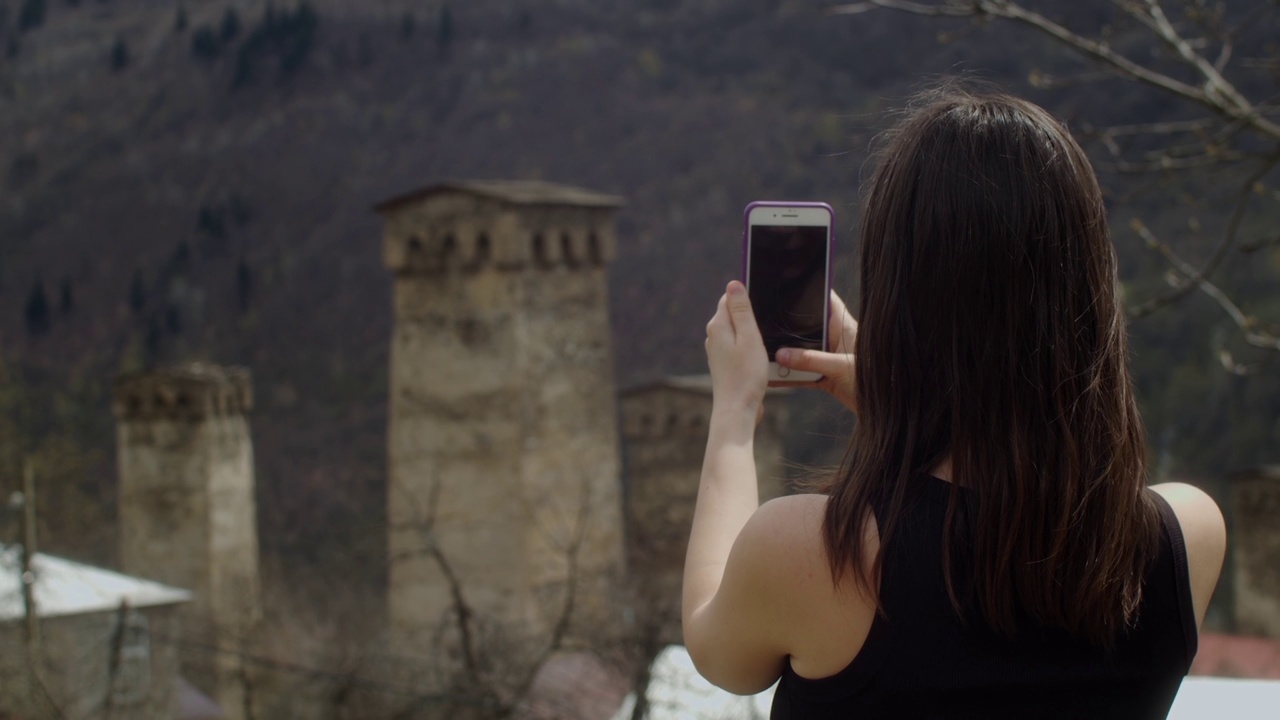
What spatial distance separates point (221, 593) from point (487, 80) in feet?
103

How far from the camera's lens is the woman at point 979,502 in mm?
1273

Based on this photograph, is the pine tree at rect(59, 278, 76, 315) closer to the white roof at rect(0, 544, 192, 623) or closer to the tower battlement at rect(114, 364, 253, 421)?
the tower battlement at rect(114, 364, 253, 421)

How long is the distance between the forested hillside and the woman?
1023 inches

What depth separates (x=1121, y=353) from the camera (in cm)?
139

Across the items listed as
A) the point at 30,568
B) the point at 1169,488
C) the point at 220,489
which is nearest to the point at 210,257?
the point at 220,489

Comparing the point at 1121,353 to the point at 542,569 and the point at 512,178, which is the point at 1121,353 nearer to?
the point at 542,569

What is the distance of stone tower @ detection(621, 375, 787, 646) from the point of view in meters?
13.1

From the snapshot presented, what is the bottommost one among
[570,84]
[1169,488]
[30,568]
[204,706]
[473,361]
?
[204,706]

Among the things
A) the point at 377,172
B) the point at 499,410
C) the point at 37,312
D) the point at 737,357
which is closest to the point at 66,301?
the point at 37,312

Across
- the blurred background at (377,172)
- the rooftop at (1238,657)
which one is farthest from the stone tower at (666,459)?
the blurred background at (377,172)

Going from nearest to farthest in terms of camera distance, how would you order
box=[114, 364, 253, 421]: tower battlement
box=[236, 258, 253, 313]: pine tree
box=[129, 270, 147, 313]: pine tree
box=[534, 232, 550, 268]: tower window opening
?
1. box=[534, 232, 550, 268]: tower window opening
2. box=[114, 364, 253, 421]: tower battlement
3. box=[236, 258, 253, 313]: pine tree
4. box=[129, 270, 147, 313]: pine tree

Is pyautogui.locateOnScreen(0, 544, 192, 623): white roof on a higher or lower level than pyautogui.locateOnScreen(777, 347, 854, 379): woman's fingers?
lower

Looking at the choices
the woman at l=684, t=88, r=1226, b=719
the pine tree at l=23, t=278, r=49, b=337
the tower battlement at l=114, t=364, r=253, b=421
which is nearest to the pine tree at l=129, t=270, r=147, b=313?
the pine tree at l=23, t=278, r=49, b=337

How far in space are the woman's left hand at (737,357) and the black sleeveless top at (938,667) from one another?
0.31 meters
